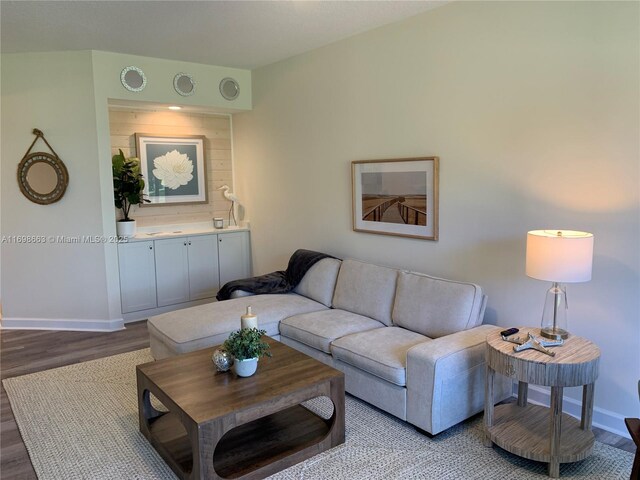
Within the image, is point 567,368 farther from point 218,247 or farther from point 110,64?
point 110,64

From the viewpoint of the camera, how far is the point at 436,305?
3188mm

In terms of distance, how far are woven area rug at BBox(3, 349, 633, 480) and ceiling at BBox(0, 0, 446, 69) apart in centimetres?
269

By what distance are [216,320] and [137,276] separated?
68.0 inches

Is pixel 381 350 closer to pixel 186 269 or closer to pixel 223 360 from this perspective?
pixel 223 360

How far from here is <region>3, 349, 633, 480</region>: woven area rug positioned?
2.39 m

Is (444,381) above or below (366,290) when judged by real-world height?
below

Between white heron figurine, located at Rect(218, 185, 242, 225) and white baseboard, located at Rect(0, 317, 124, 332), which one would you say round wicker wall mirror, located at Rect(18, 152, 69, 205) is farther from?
white heron figurine, located at Rect(218, 185, 242, 225)

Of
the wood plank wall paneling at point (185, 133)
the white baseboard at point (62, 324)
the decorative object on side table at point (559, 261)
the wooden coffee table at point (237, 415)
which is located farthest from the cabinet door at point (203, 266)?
the decorative object on side table at point (559, 261)

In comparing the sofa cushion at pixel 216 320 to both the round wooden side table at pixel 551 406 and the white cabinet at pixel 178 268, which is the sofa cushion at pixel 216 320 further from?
the round wooden side table at pixel 551 406

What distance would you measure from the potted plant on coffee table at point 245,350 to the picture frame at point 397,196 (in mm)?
1672

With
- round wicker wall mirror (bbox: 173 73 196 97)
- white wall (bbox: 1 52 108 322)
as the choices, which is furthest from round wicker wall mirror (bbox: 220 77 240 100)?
white wall (bbox: 1 52 108 322)

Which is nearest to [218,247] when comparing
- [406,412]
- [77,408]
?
[77,408]

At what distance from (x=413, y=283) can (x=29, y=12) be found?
3.30m

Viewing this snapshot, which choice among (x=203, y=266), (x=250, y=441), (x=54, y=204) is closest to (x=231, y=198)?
(x=203, y=266)
